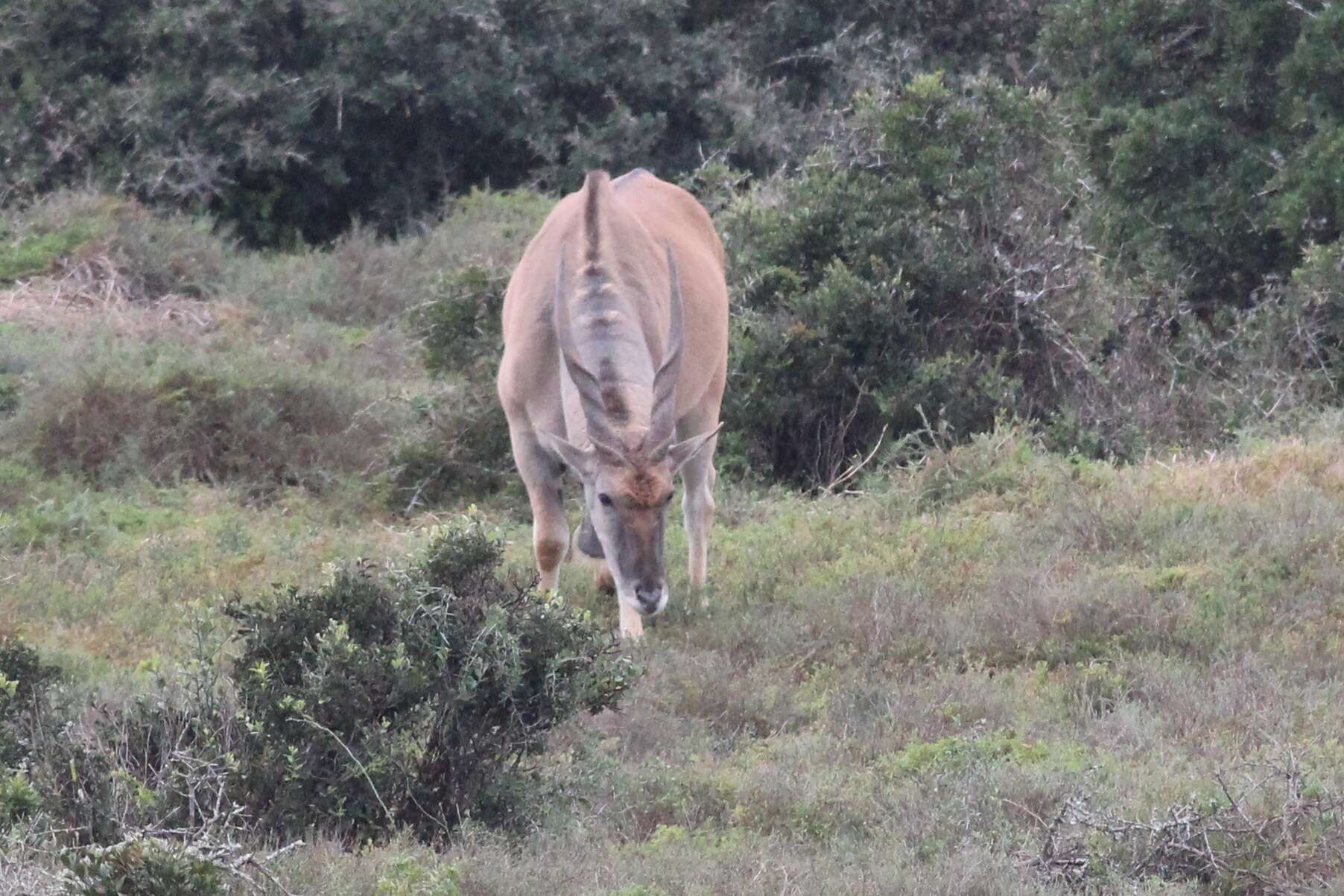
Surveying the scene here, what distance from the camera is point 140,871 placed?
144 inches

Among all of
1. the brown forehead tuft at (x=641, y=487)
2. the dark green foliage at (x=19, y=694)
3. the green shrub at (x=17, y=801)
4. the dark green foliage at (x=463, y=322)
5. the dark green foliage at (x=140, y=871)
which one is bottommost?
the dark green foliage at (x=463, y=322)

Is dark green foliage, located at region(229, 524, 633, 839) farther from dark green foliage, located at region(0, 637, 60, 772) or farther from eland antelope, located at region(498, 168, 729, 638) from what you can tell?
eland antelope, located at region(498, 168, 729, 638)

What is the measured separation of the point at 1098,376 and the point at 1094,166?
3.51m

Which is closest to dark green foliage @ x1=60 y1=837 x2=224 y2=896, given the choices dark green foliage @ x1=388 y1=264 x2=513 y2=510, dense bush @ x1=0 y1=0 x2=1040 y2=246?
dark green foliage @ x1=388 y1=264 x2=513 y2=510

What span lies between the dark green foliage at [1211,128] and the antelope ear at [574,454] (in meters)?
6.82

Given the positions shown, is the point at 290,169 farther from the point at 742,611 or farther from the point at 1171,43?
the point at 742,611

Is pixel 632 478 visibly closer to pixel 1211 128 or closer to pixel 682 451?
pixel 682 451

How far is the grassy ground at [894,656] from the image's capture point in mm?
4434

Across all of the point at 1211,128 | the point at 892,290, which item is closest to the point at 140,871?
the point at 892,290

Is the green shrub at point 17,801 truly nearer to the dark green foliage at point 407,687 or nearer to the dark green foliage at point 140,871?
the dark green foliage at point 407,687

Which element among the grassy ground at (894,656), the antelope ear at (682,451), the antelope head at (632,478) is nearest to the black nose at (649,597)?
the antelope head at (632,478)

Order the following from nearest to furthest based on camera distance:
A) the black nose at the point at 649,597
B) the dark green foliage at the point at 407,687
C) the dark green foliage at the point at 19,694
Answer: the dark green foliage at the point at 407,687 → the dark green foliage at the point at 19,694 → the black nose at the point at 649,597

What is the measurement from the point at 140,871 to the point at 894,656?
3.54 meters

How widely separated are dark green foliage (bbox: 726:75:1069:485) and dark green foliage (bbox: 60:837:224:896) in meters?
6.72
